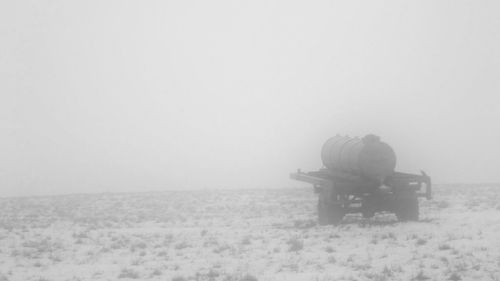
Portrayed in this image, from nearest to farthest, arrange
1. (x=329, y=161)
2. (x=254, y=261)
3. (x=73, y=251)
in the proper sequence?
(x=254, y=261), (x=73, y=251), (x=329, y=161)

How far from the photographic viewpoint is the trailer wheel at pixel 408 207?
62.6ft

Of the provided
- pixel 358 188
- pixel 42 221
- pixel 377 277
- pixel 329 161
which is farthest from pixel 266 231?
pixel 42 221

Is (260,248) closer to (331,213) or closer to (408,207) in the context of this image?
(331,213)

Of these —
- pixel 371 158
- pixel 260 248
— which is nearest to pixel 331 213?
pixel 371 158

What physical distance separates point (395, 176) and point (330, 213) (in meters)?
2.79

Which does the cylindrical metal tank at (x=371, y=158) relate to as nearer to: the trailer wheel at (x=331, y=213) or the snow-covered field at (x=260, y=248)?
the trailer wheel at (x=331, y=213)

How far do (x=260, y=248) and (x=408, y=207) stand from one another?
6839mm

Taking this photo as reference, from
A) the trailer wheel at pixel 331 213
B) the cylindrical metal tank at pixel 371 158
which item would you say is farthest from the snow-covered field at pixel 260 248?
the cylindrical metal tank at pixel 371 158

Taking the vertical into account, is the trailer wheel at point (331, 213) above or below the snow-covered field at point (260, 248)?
above

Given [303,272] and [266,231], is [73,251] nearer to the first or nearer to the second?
[266,231]

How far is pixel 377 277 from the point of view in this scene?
33.7 feet

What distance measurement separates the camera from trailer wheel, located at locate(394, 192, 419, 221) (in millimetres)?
19078

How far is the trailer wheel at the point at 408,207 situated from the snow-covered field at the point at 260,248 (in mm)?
476

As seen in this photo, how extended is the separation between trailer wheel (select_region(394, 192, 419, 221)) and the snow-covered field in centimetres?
48
